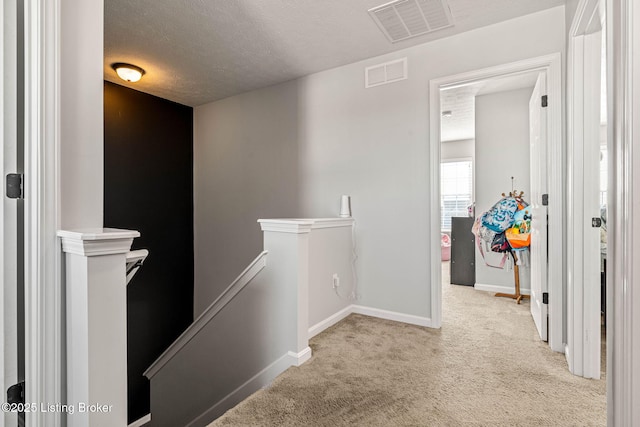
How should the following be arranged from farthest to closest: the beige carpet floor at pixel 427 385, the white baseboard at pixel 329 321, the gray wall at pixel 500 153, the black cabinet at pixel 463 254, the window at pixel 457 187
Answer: the window at pixel 457 187
the black cabinet at pixel 463 254
the gray wall at pixel 500 153
the white baseboard at pixel 329 321
the beige carpet floor at pixel 427 385

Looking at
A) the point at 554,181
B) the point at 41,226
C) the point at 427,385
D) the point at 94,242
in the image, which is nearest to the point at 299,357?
the point at 427,385

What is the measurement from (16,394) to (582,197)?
2888mm

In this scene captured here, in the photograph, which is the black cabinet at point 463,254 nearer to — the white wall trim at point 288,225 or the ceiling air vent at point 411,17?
the ceiling air vent at point 411,17

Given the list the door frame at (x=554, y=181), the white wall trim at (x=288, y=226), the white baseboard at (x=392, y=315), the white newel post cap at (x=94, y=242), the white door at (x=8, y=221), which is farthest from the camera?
the white baseboard at (x=392, y=315)

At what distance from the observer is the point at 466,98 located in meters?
4.26

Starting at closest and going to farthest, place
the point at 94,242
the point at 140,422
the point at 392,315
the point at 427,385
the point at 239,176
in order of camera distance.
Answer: the point at 94,242 → the point at 427,385 → the point at 392,315 → the point at 140,422 → the point at 239,176

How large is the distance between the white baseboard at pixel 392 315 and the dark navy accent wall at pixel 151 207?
8.37 ft

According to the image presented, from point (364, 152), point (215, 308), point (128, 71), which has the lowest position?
point (215, 308)

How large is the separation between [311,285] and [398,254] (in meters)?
0.87

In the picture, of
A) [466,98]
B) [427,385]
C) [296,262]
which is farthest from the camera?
[466,98]

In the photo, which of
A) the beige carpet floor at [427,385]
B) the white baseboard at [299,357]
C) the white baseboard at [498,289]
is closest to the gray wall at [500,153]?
the white baseboard at [498,289]

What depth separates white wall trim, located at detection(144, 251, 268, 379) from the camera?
2.26m

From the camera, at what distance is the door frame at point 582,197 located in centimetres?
181

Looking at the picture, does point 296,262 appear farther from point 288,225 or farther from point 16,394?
point 16,394
